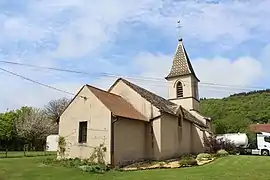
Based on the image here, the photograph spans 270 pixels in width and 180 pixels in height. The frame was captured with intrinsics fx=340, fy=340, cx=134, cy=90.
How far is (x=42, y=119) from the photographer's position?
6488cm

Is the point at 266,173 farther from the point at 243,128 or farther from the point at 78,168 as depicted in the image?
the point at 243,128

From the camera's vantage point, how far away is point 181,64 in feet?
164

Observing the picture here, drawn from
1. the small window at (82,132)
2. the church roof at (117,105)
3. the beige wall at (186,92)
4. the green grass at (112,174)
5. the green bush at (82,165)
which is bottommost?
the green grass at (112,174)

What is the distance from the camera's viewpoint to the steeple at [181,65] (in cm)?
4925

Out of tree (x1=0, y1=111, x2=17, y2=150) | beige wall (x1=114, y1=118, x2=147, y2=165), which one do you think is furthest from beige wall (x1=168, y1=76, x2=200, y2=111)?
tree (x1=0, y1=111, x2=17, y2=150)

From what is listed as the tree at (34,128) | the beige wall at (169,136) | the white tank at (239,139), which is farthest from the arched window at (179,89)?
the tree at (34,128)

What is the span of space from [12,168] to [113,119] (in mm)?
8004

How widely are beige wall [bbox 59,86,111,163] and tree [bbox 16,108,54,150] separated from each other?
1292 inches

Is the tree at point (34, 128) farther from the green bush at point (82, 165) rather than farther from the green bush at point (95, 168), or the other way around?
the green bush at point (95, 168)

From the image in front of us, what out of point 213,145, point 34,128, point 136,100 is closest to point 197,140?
point 213,145

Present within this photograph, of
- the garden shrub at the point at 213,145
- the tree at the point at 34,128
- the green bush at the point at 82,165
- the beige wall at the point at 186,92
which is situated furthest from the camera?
Answer: the tree at the point at 34,128

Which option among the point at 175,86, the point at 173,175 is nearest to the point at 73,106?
the point at 173,175

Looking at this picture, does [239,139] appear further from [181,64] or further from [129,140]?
[129,140]

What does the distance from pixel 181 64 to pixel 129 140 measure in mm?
24205
